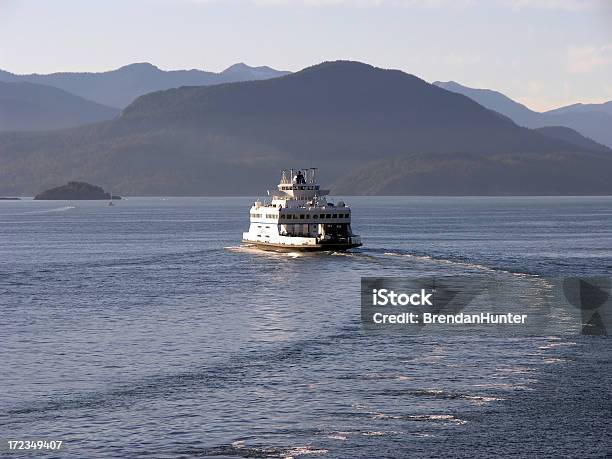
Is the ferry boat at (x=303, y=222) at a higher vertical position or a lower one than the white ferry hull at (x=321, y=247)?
higher

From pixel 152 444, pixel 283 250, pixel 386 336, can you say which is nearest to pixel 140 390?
pixel 152 444

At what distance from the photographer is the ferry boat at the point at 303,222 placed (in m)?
147

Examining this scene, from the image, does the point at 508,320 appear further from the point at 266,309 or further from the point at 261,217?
the point at 261,217

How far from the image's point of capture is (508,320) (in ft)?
273

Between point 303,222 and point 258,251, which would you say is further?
point 258,251
